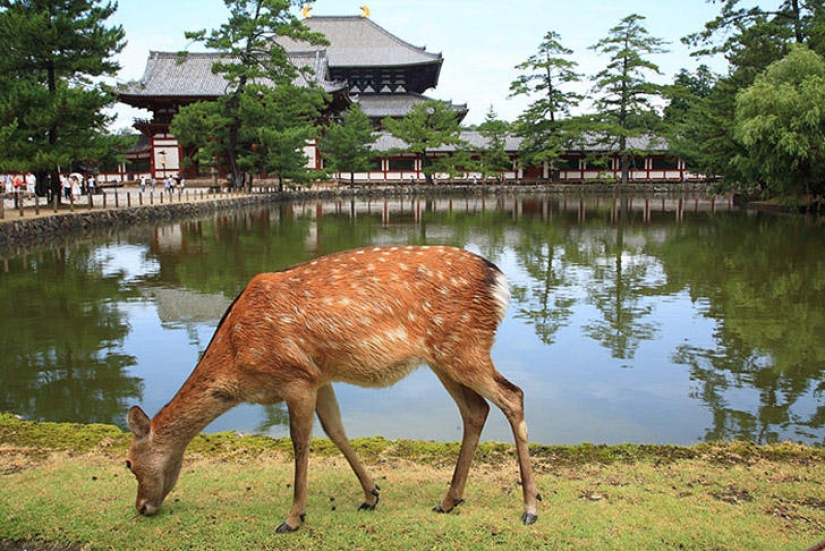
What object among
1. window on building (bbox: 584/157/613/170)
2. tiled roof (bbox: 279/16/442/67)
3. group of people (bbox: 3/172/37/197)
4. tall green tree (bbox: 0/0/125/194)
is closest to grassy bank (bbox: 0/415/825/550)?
tall green tree (bbox: 0/0/125/194)

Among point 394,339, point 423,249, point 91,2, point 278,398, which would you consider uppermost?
point 91,2

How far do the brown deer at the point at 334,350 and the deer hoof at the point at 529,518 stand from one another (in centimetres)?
1

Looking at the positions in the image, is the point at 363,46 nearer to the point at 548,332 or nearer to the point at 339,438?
the point at 548,332

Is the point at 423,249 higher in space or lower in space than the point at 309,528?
higher

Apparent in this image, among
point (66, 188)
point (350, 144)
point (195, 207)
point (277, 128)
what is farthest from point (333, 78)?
point (195, 207)

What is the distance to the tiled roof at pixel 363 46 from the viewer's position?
2712 inches

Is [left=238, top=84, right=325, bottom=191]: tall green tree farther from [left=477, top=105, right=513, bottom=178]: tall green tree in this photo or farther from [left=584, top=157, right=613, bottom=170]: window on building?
[left=584, top=157, right=613, bottom=170]: window on building

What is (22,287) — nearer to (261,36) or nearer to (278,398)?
(278,398)

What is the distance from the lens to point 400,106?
224 feet

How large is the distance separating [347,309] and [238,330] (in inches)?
27.7

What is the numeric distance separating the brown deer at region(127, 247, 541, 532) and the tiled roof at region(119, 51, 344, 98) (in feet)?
166

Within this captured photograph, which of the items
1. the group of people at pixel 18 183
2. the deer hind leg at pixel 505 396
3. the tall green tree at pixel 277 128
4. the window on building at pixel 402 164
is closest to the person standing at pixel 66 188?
the group of people at pixel 18 183

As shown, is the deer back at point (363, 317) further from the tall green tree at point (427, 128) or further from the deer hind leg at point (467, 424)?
the tall green tree at point (427, 128)

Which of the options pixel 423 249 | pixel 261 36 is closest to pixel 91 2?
pixel 261 36
